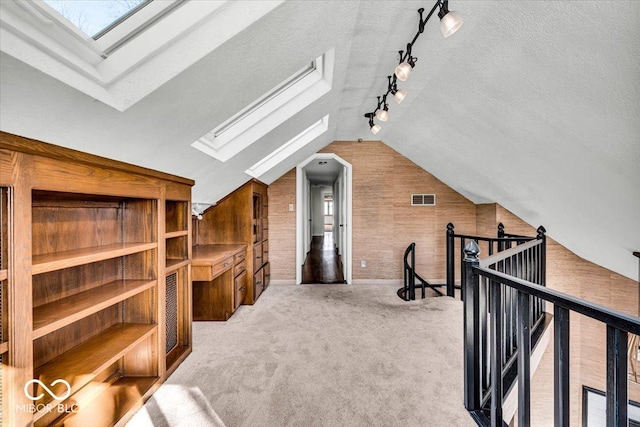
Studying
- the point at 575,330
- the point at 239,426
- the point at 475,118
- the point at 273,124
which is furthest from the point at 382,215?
the point at 239,426

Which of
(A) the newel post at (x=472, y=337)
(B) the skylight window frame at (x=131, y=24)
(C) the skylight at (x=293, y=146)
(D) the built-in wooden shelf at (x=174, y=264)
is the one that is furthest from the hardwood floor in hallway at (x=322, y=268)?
(B) the skylight window frame at (x=131, y=24)

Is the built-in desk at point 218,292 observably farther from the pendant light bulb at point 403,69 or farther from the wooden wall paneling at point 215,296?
the pendant light bulb at point 403,69

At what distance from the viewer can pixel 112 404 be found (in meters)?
1.60

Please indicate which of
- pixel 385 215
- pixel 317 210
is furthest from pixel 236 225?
pixel 317 210

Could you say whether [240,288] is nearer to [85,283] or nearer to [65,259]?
[85,283]

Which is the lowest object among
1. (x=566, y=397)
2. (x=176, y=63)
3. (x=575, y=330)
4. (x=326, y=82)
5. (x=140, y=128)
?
(x=575, y=330)

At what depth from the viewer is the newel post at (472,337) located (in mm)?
1472

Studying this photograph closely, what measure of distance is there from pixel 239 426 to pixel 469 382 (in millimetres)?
1321

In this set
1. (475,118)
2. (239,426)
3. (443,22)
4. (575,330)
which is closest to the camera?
(443,22)

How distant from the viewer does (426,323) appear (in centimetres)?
297

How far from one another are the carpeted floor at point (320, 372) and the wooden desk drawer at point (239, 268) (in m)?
0.50

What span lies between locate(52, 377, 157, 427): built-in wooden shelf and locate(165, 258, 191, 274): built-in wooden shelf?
733 mm

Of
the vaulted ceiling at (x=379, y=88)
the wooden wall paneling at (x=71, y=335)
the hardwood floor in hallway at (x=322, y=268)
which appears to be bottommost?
the hardwood floor in hallway at (x=322, y=268)

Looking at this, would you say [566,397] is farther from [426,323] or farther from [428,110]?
[428,110]
